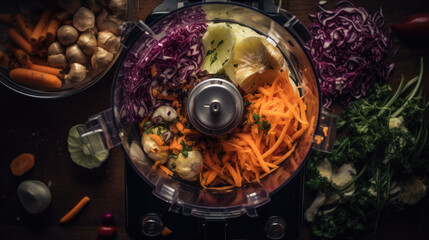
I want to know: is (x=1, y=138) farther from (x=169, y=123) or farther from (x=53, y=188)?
(x=169, y=123)

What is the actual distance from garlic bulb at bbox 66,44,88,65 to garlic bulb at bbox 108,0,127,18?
21 cm

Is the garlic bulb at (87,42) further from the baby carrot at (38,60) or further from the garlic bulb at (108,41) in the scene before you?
the baby carrot at (38,60)

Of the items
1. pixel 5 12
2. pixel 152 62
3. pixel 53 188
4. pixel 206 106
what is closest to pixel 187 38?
pixel 152 62

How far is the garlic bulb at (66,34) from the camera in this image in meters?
1.45

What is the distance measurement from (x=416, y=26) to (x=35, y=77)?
1.61 m

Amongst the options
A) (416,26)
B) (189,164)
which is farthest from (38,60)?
(416,26)

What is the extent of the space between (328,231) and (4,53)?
1.56 meters

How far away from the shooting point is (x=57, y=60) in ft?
4.89

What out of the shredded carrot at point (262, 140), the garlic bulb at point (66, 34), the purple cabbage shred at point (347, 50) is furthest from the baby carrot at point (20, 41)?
the purple cabbage shred at point (347, 50)

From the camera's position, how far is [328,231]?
5.40ft

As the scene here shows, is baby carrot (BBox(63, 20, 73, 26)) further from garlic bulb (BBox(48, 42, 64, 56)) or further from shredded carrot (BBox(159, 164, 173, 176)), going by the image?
shredded carrot (BBox(159, 164, 173, 176))

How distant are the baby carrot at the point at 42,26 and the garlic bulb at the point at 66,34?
6 centimetres

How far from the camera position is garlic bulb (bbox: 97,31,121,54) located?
1.49m

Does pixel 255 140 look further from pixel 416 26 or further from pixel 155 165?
pixel 416 26
